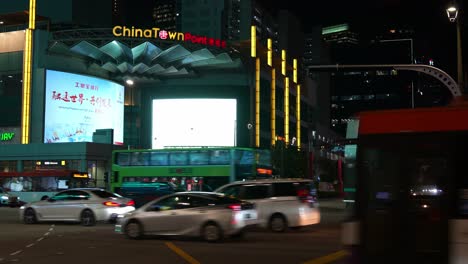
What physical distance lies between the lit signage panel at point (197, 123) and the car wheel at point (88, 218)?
5190cm

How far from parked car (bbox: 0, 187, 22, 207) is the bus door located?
39.6 meters

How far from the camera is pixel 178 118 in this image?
76.8 meters

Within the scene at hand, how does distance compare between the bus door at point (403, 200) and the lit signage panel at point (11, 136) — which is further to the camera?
the lit signage panel at point (11, 136)

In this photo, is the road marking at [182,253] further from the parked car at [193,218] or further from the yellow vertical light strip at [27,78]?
the yellow vertical light strip at [27,78]

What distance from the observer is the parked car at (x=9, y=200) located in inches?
1715

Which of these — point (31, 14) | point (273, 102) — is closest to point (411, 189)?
point (31, 14)

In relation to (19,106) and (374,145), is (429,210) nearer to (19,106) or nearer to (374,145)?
(374,145)

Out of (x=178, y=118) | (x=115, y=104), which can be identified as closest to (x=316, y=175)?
(x=178, y=118)

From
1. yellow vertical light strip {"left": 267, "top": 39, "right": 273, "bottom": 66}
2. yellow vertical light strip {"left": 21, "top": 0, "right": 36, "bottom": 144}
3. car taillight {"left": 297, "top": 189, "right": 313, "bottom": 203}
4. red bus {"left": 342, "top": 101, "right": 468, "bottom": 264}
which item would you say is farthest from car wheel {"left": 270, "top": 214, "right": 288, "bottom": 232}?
yellow vertical light strip {"left": 267, "top": 39, "right": 273, "bottom": 66}

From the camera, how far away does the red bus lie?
26.9 feet

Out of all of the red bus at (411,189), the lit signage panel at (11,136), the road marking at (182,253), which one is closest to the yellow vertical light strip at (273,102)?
the lit signage panel at (11,136)

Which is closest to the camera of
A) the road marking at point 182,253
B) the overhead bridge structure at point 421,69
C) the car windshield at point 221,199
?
the road marking at point 182,253

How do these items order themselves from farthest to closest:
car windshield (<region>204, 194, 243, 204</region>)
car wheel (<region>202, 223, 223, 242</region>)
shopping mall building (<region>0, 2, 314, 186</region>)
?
shopping mall building (<region>0, 2, 314, 186</region>) < car windshield (<region>204, 194, 243, 204</region>) < car wheel (<region>202, 223, 223, 242</region>)

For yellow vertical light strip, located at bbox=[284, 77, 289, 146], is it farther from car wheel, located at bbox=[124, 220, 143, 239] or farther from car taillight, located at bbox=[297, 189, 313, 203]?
car wheel, located at bbox=[124, 220, 143, 239]
